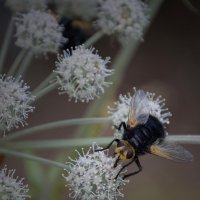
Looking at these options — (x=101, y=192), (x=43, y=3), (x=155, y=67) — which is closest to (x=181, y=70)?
(x=155, y=67)

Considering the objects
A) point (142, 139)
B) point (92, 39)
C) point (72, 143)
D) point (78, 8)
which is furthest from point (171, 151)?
point (78, 8)

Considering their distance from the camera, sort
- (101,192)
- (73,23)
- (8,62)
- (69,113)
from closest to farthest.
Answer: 1. (101,192)
2. (73,23)
3. (8,62)
4. (69,113)

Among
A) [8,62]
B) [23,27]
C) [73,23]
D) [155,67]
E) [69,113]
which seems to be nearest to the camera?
[23,27]

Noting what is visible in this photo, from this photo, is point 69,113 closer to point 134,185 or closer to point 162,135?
point 134,185

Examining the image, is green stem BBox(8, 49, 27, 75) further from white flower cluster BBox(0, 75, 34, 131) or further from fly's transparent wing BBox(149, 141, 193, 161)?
fly's transparent wing BBox(149, 141, 193, 161)

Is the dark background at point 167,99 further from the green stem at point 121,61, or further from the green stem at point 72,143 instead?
the green stem at point 72,143

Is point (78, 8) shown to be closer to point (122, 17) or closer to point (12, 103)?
point (122, 17)
